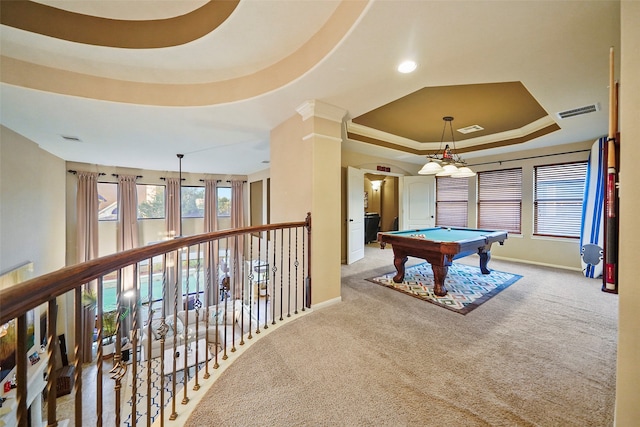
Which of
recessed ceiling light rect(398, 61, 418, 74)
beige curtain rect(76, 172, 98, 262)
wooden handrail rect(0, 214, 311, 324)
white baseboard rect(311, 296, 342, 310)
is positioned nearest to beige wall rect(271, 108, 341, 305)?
white baseboard rect(311, 296, 342, 310)

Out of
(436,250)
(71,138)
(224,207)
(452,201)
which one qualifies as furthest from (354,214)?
(224,207)

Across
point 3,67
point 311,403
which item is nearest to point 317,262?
point 311,403

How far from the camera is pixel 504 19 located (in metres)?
1.55

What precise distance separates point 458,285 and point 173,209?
748 centimetres

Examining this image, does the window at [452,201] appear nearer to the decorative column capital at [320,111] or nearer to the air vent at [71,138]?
the decorative column capital at [320,111]

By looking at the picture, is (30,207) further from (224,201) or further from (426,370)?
(426,370)

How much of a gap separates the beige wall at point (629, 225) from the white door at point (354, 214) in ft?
12.8

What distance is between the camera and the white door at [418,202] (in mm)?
6133

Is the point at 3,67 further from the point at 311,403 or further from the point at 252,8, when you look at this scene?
the point at 311,403

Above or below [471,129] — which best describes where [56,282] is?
below

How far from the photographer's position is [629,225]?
1.04 metres

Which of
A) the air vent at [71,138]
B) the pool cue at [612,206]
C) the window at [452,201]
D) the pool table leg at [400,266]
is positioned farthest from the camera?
→ the window at [452,201]

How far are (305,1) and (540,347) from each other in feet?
10.9

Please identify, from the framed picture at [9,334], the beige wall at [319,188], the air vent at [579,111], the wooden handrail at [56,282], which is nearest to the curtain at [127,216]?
the framed picture at [9,334]
